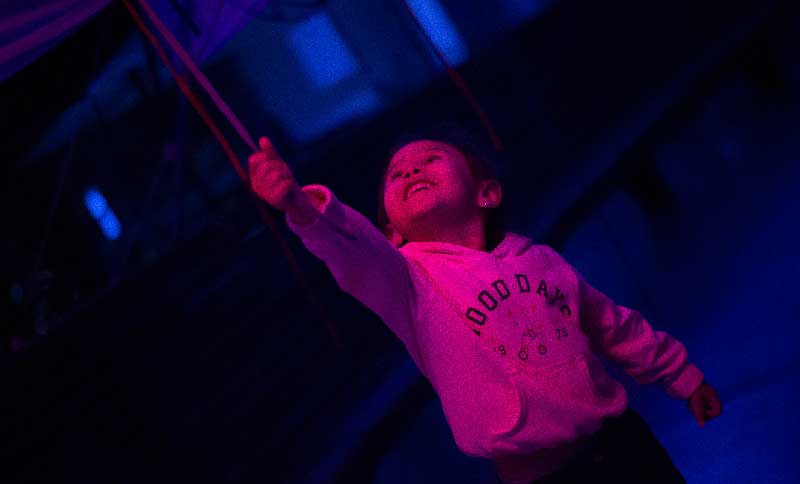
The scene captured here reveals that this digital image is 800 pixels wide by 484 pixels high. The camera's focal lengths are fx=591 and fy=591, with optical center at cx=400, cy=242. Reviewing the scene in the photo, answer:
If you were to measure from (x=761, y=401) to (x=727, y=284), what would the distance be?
804 mm

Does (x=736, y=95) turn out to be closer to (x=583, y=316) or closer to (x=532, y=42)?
(x=532, y=42)

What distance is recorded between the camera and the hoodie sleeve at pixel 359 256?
997mm

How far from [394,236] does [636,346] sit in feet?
2.07

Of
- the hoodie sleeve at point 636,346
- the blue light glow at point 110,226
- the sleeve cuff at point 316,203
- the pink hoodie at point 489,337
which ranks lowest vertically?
the hoodie sleeve at point 636,346

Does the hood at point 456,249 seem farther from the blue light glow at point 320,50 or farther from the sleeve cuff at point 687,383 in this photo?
the blue light glow at point 320,50

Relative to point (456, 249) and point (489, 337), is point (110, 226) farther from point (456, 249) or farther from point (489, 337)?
point (489, 337)

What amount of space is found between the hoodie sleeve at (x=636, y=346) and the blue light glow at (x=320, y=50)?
4.09m

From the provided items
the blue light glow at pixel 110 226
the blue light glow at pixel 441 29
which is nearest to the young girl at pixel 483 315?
the blue light glow at pixel 441 29

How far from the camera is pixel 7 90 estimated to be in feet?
13.1

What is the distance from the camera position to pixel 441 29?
5.30 meters

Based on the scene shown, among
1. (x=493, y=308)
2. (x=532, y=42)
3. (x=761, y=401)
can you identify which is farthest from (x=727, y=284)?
(x=532, y=42)

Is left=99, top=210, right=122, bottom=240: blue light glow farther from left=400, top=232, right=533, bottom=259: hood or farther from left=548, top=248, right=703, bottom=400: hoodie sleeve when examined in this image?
left=548, top=248, right=703, bottom=400: hoodie sleeve

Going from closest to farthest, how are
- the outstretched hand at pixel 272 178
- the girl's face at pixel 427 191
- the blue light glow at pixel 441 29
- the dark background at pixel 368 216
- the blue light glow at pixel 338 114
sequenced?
1. the outstretched hand at pixel 272 178
2. the girl's face at pixel 427 191
3. the dark background at pixel 368 216
4. the blue light glow at pixel 338 114
5. the blue light glow at pixel 441 29

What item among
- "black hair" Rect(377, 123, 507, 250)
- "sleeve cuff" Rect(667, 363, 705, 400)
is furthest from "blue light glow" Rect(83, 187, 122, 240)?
"sleeve cuff" Rect(667, 363, 705, 400)
